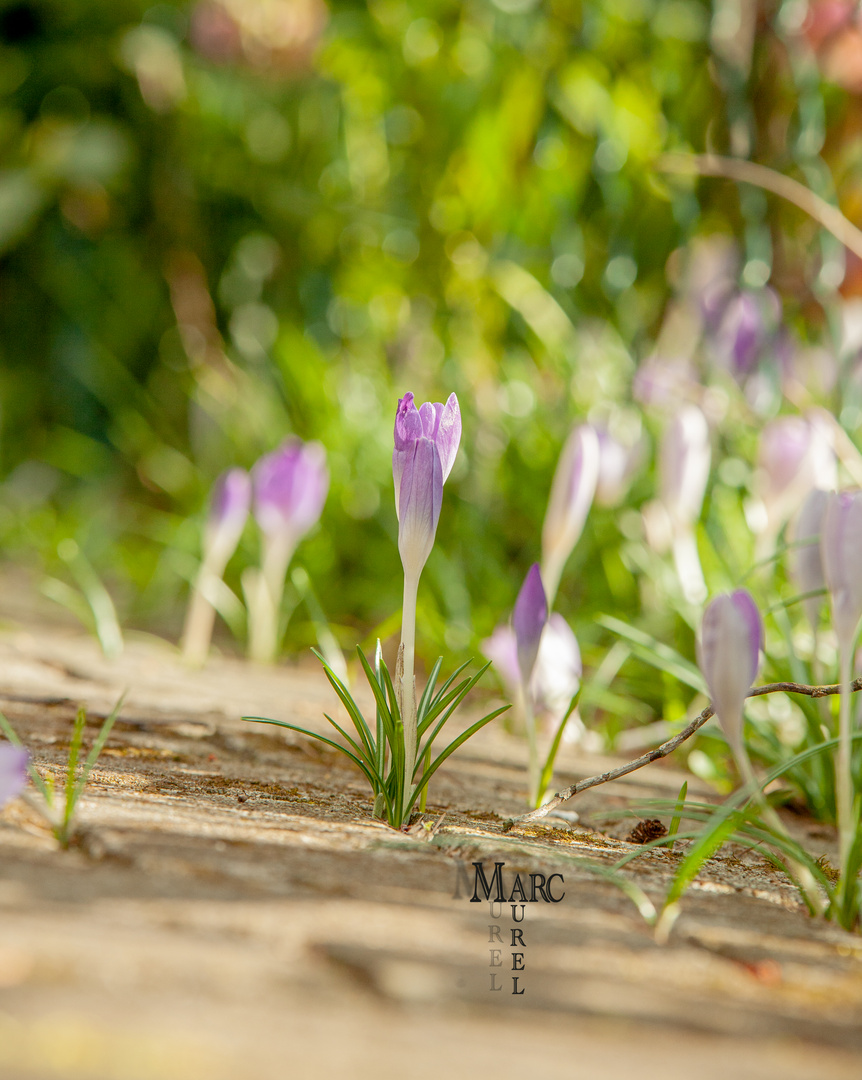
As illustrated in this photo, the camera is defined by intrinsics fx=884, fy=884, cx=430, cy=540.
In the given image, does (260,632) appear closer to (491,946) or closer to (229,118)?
(491,946)

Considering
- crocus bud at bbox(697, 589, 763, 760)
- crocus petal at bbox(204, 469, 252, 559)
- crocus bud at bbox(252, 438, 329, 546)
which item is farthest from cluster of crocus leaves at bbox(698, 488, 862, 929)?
crocus petal at bbox(204, 469, 252, 559)

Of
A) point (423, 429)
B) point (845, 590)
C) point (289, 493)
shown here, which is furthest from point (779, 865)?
point (289, 493)

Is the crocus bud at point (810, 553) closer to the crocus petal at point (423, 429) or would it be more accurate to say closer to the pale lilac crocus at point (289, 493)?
the crocus petal at point (423, 429)

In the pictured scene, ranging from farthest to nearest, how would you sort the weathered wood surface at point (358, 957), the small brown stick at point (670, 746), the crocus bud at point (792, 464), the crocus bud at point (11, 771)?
the crocus bud at point (792, 464), the small brown stick at point (670, 746), the crocus bud at point (11, 771), the weathered wood surface at point (358, 957)

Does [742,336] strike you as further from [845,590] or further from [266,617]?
[845,590]

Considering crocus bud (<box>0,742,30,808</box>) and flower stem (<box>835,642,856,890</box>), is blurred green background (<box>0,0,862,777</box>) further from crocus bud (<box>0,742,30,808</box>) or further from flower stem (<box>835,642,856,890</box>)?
crocus bud (<box>0,742,30,808</box>)

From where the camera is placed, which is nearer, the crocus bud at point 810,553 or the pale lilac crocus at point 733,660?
the pale lilac crocus at point 733,660

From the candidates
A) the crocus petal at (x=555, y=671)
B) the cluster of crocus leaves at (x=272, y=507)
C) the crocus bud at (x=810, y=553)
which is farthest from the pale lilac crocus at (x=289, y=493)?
the crocus bud at (x=810, y=553)

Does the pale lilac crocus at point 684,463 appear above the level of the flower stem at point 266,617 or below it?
above
